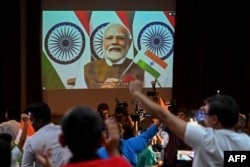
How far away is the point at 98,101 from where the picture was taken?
8.60m

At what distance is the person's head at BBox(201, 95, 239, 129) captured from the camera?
92.4 inches

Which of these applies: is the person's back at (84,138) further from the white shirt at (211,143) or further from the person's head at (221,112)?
the person's head at (221,112)

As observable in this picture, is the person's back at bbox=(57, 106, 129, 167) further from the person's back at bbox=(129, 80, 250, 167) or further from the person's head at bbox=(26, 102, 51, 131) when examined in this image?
the person's head at bbox=(26, 102, 51, 131)

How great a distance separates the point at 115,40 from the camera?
8.55 metres

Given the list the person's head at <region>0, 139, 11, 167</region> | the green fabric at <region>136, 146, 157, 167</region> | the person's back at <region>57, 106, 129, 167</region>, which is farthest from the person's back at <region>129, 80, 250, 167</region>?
the green fabric at <region>136, 146, 157, 167</region>

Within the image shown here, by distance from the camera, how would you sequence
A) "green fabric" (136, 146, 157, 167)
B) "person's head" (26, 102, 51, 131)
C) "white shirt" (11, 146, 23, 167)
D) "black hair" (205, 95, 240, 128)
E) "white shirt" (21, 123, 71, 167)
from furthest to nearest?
"green fabric" (136, 146, 157, 167) → "white shirt" (11, 146, 23, 167) → "person's head" (26, 102, 51, 131) → "white shirt" (21, 123, 71, 167) → "black hair" (205, 95, 240, 128)

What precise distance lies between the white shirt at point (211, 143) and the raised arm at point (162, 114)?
49 mm

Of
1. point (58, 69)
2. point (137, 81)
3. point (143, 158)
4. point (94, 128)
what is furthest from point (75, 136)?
point (58, 69)

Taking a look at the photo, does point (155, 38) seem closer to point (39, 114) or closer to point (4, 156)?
point (39, 114)

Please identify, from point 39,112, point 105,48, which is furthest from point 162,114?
point 105,48

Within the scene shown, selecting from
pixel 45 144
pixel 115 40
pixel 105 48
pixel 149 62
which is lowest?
pixel 45 144

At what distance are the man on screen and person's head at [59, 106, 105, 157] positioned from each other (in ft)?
22.3

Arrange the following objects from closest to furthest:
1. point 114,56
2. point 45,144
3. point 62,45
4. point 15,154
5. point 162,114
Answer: point 162,114, point 45,144, point 15,154, point 62,45, point 114,56

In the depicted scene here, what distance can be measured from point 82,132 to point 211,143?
32.8 inches
